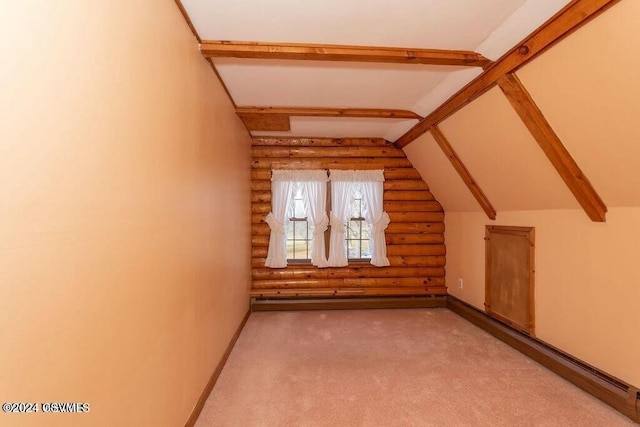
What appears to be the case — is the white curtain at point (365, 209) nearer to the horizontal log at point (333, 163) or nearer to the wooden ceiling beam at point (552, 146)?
the horizontal log at point (333, 163)

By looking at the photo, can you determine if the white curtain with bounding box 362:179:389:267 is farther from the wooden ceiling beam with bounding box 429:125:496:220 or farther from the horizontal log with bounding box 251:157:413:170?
the wooden ceiling beam with bounding box 429:125:496:220

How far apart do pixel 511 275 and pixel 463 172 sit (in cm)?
136

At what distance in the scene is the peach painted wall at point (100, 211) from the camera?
919 mm

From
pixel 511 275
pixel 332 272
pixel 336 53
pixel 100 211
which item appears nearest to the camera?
pixel 100 211

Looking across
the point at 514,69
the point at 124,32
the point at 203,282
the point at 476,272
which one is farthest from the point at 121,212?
the point at 476,272

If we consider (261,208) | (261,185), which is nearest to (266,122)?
(261,185)

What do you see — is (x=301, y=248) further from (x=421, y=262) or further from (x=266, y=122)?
(x=266, y=122)

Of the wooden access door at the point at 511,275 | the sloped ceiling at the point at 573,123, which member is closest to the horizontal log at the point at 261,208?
the sloped ceiling at the point at 573,123

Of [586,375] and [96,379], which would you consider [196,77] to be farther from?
[586,375]

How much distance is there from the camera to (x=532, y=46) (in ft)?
7.40

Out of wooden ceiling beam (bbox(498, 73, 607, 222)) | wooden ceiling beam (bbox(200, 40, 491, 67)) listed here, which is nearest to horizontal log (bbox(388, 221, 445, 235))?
wooden ceiling beam (bbox(498, 73, 607, 222))

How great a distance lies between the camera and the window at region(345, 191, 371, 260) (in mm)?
5621

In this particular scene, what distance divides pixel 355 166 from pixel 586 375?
3.79 metres

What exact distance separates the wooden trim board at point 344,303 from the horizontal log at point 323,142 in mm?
2500
